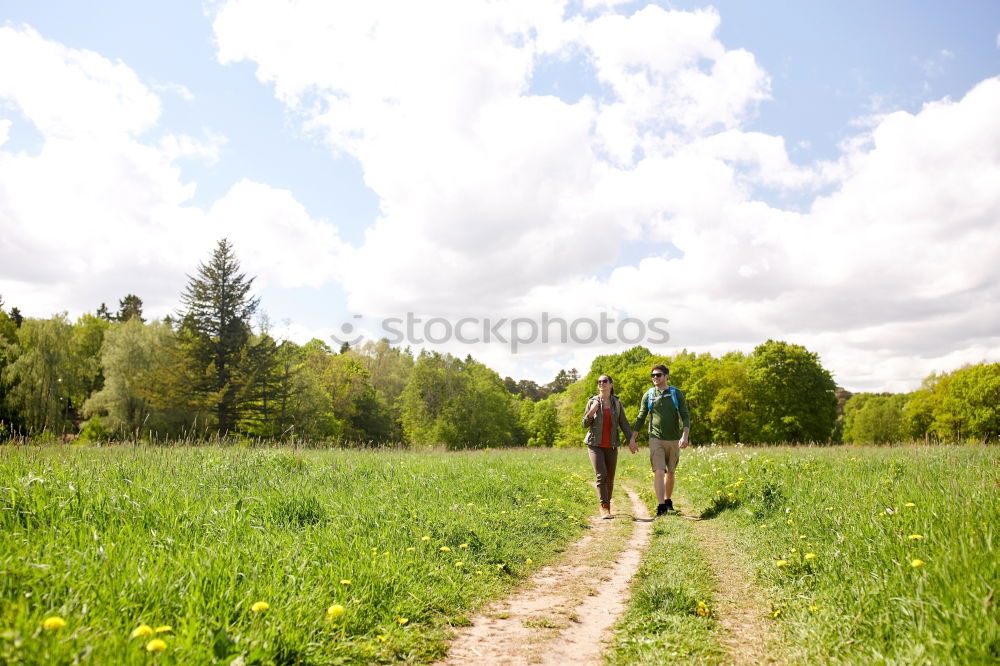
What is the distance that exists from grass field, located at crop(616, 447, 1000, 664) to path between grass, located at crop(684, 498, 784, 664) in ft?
0.37

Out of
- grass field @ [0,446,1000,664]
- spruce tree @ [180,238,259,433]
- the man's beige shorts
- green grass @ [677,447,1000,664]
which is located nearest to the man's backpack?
the man's beige shorts

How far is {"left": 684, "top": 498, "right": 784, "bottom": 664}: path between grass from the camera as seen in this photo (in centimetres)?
382

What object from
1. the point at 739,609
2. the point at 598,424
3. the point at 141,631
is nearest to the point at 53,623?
the point at 141,631

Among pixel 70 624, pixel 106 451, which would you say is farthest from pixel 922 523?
pixel 106 451

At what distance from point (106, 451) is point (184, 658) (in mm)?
8631

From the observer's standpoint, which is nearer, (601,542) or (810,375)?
(601,542)

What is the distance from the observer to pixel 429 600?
15.1 ft

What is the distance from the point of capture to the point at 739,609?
4.67 m

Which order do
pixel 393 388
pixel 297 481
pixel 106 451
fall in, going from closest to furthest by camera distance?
pixel 297 481, pixel 106 451, pixel 393 388

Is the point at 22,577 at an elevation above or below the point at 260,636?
above

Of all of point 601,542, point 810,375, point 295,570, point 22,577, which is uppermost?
point 810,375

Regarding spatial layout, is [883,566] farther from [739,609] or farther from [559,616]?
[559,616]

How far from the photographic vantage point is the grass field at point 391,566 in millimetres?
3172

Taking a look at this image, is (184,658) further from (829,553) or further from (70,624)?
(829,553)
